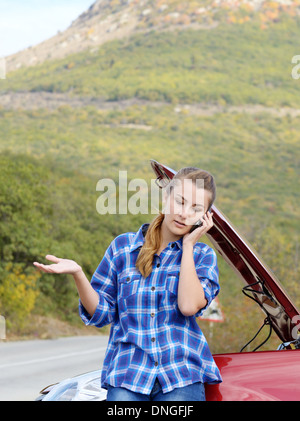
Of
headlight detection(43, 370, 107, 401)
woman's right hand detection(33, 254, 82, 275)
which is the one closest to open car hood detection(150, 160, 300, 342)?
woman's right hand detection(33, 254, 82, 275)

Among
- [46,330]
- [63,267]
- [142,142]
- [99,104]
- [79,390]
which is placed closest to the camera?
[63,267]

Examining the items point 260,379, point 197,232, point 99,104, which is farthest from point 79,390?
point 99,104

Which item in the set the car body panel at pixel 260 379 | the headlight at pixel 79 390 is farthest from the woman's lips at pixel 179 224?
the headlight at pixel 79 390

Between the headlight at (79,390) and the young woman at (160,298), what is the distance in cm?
52

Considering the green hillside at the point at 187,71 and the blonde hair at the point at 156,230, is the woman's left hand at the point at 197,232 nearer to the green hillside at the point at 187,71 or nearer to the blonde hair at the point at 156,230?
the blonde hair at the point at 156,230

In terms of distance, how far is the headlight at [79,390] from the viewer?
3.30 meters

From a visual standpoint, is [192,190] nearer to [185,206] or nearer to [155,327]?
[185,206]

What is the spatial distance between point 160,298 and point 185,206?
0.35 metres

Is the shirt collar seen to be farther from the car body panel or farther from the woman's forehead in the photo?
the car body panel

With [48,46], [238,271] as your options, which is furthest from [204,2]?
[238,271]

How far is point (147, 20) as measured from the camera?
4744 inches

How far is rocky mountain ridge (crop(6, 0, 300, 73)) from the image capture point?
10994 cm
